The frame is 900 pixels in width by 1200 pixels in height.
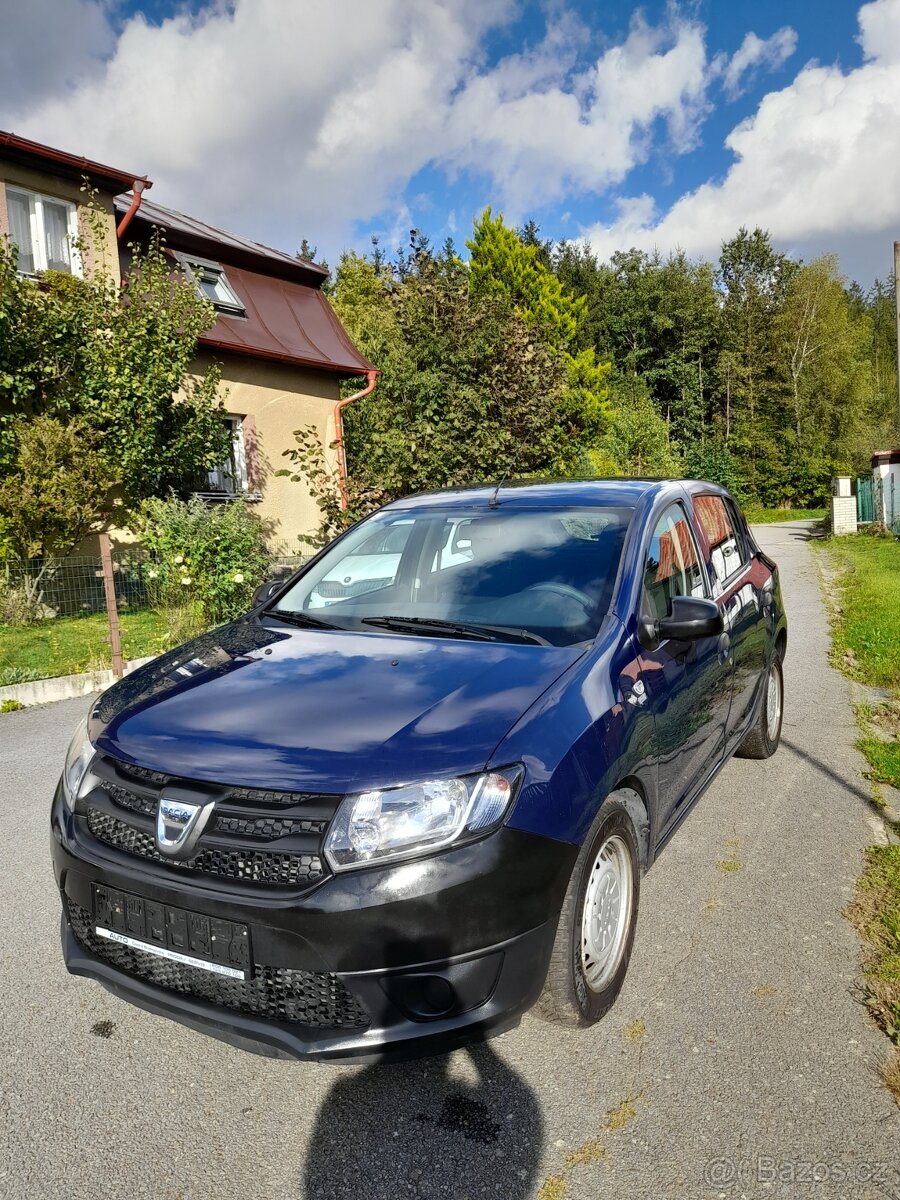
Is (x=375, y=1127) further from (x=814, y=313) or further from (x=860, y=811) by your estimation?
(x=814, y=313)

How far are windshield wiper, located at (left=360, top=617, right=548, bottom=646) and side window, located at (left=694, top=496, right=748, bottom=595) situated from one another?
150 cm

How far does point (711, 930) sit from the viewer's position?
329cm

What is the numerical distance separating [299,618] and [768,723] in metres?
3.17

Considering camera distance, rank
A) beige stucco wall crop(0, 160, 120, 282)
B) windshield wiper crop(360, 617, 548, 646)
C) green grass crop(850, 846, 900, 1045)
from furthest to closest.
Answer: beige stucco wall crop(0, 160, 120, 282), windshield wiper crop(360, 617, 548, 646), green grass crop(850, 846, 900, 1045)

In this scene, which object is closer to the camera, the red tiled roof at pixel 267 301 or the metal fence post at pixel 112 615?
the metal fence post at pixel 112 615

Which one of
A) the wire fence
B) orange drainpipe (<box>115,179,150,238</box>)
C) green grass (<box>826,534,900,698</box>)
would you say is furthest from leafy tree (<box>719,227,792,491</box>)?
the wire fence

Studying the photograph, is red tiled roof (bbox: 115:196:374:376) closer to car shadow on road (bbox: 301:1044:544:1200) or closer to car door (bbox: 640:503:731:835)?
car door (bbox: 640:503:731:835)

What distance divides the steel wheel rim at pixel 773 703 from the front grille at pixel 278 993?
3.75 m

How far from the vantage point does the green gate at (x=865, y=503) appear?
1086 inches

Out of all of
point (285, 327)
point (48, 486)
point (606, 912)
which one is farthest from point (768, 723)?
point (285, 327)

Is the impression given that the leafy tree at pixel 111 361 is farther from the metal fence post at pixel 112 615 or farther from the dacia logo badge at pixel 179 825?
the dacia logo badge at pixel 179 825

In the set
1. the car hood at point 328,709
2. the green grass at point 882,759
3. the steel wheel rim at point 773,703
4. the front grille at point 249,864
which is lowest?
the green grass at point 882,759

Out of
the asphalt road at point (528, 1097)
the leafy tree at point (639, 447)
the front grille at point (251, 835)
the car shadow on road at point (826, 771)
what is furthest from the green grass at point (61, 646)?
the leafy tree at point (639, 447)

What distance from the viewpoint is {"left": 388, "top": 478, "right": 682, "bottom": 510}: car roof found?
3.83 m
